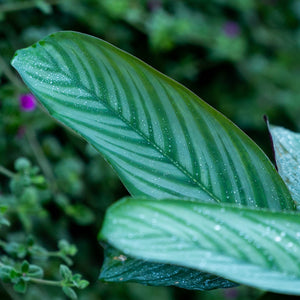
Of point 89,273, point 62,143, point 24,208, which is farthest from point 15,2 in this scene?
point 89,273

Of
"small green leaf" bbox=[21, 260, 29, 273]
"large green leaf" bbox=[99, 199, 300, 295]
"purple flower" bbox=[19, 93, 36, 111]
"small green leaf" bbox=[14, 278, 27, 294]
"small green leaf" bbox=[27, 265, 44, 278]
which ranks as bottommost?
"small green leaf" bbox=[14, 278, 27, 294]

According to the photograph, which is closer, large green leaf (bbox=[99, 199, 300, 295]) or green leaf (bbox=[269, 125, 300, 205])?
large green leaf (bbox=[99, 199, 300, 295])

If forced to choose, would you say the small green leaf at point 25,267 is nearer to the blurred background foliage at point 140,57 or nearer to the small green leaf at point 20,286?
the small green leaf at point 20,286

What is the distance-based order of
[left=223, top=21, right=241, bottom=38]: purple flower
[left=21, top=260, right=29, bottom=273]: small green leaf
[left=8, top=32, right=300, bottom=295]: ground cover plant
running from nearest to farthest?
[left=8, top=32, right=300, bottom=295]: ground cover plant → [left=21, top=260, right=29, bottom=273]: small green leaf → [left=223, top=21, right=241, bottom=38]: purple flower

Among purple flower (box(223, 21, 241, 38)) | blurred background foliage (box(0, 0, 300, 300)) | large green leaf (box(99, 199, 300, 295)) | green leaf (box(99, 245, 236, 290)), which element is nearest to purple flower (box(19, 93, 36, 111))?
blurred background foliage (box(0, 0, 300, 300))

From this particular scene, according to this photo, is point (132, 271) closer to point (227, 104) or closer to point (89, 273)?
point (89, 273)

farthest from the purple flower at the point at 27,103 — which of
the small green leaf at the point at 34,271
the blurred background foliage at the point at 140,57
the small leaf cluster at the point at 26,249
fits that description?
the small green leaf at the point at 34,271

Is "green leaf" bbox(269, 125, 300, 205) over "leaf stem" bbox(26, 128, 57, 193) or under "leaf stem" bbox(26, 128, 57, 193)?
over

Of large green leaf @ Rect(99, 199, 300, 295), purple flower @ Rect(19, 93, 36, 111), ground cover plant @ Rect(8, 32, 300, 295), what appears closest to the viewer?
large green leaf @ Rect(99, 199, 300, 295)

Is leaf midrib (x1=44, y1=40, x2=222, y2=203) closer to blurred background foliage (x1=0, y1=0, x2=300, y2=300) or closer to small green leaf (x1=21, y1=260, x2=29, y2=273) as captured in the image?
small green leaf (x1=21, y1=260, x2=29, y2=273)

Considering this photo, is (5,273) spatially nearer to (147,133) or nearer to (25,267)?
(25,267)
